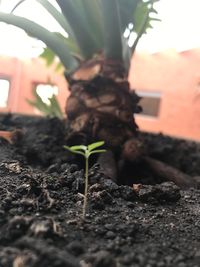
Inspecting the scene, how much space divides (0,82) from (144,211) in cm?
120

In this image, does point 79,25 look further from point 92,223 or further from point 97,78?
point 92,223

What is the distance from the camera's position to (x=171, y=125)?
5.68 ft

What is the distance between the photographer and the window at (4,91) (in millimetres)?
1483

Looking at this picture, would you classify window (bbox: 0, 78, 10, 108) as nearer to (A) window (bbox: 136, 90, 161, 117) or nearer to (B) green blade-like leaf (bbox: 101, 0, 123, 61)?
(A) window (bbox: 136, 90, 161, 117)

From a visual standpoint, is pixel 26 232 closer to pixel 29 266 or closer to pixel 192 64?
pixel 29 266

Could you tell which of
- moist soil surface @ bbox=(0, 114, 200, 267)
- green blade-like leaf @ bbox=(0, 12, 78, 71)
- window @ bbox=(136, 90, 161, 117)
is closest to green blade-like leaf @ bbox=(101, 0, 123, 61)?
green blade-like leaf @ bbox=(0, 12, 78, 71)

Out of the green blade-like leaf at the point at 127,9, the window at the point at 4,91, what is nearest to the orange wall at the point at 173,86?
the window at the point at 4,91

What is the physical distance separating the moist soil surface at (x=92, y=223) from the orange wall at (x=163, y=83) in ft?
3.79

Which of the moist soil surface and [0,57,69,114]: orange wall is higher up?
[0,57,69,114]: orange wall

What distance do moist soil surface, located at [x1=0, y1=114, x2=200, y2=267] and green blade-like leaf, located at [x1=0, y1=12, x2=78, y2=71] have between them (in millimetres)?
288

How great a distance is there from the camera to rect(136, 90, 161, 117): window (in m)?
1.78

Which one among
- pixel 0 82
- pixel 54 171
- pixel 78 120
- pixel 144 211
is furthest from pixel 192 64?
pixel 144 211

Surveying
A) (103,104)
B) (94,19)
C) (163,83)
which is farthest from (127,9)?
(163,83)

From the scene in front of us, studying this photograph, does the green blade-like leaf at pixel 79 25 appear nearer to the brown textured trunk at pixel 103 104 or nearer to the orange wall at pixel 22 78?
the brown textured trunk at pixel 103 104
